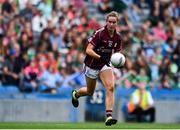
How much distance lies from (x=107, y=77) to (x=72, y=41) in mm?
8593

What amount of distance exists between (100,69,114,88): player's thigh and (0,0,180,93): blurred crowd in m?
6.18

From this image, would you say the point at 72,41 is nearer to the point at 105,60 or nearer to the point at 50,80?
the point at 50,80

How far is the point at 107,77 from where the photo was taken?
54.5 ft

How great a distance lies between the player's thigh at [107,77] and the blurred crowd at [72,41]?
6.18 metres

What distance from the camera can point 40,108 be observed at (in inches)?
888

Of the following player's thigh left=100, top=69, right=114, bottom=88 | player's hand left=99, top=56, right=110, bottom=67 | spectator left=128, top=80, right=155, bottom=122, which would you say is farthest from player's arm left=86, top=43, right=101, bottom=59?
spectator left=128, top=80, right=155, bottom=122

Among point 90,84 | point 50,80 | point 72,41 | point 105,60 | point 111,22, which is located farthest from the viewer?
point 72,41

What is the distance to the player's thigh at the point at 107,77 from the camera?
54.1ft

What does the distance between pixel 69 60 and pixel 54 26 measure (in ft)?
5.22

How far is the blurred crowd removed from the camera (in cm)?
2327

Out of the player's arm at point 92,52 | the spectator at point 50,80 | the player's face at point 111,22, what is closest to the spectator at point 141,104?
the spectator at point 50,80

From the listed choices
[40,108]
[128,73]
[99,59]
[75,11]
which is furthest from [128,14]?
[99,59]

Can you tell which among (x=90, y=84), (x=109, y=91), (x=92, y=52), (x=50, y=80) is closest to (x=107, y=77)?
(x=109, y=91)

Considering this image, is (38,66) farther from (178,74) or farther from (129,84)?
(178,74)
